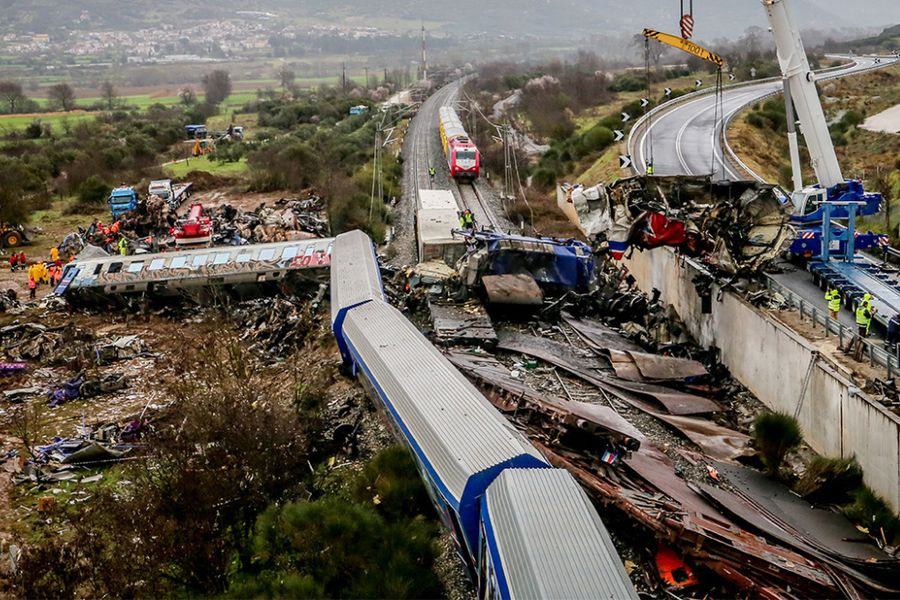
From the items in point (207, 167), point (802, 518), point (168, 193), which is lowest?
point (207, 167)

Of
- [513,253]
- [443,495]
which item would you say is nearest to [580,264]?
[513,253]

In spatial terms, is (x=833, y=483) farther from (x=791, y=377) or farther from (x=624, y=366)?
(x=624, y=366)

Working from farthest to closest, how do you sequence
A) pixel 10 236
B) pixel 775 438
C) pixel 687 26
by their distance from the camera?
pixel 10 236 → pixel 687 26 → pixel 775 438

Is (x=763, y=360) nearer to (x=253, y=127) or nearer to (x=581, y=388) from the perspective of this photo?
(x=581, y=388)

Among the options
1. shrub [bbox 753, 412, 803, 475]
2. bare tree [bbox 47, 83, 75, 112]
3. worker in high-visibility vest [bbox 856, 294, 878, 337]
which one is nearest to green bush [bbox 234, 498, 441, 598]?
shrub [bbox 753, 412, 803, 475]

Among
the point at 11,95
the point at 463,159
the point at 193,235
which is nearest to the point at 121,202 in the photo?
the point at 193,235

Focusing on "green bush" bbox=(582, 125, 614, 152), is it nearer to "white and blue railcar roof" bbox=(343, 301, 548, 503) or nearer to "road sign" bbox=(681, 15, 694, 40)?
"road sign" bbox=(681, 15, 694, 40)
